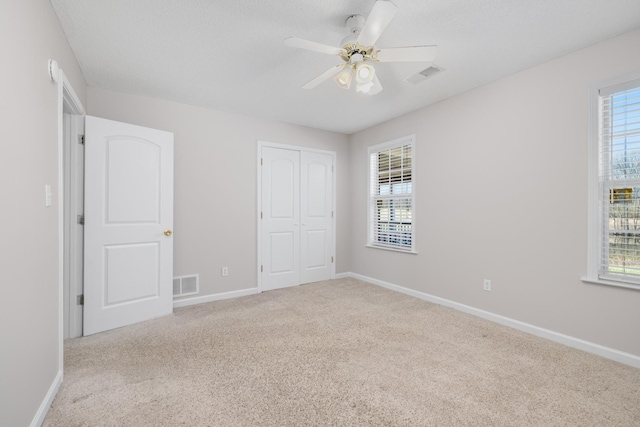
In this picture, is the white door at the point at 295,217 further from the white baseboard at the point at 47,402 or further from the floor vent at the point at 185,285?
the white baseboard at the point at 47,402

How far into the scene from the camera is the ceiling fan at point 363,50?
1672mm

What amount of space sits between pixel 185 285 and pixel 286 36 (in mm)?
2945

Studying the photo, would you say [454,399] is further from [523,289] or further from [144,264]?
[144,264]

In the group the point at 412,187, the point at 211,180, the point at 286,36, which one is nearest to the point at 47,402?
the point at 211,180

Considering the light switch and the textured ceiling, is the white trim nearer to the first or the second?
the textured ceiling

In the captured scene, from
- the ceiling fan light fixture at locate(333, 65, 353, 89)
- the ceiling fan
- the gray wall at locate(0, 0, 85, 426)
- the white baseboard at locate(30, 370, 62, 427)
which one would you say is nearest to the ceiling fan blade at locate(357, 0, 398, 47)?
the ceiling fan

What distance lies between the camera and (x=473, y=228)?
10.4ft

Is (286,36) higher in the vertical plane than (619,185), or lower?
higher

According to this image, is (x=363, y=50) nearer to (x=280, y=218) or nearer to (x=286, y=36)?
(x=286, y=36)

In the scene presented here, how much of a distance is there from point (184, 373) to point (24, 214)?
4.51ft

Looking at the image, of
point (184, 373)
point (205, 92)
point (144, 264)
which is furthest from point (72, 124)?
point (184, 373)

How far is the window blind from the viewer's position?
2.16m

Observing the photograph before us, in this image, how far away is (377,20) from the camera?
161 cm

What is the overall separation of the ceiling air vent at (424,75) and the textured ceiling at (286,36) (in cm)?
6
